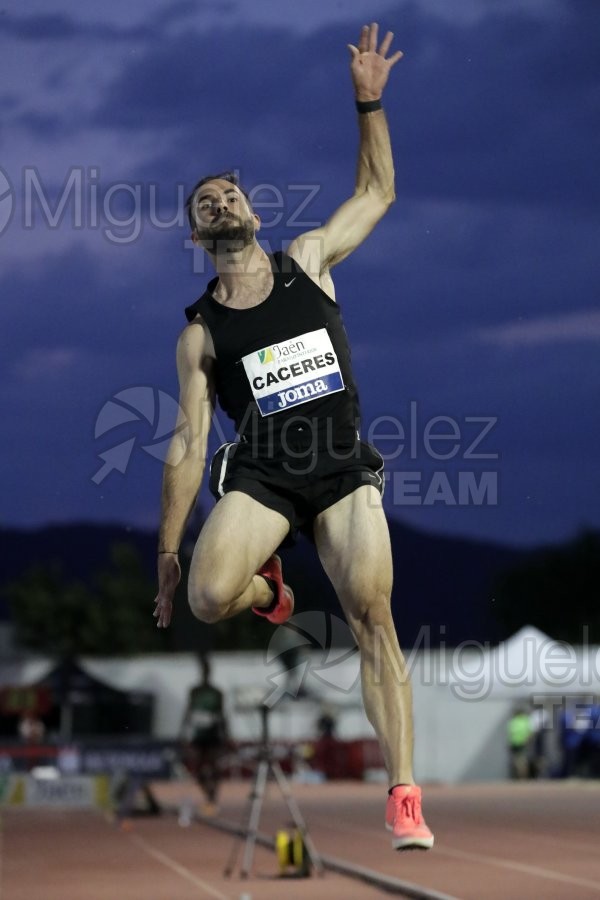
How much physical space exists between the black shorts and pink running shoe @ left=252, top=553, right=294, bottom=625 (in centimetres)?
31

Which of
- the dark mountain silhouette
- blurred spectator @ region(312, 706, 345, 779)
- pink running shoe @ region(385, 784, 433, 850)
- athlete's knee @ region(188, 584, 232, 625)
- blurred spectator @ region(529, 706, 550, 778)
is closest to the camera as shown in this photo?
pink running shoe @ region(385, 784, 433, 850)

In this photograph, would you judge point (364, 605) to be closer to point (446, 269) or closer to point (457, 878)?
point (457, 878)

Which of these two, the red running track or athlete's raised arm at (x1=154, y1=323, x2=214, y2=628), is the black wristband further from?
the red running track

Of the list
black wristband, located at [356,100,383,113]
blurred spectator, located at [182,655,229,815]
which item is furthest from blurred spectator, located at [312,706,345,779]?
black wristband, located at [356,100,383,113]

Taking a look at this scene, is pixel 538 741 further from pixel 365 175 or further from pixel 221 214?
pixel 221 214

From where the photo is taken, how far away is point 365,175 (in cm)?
612

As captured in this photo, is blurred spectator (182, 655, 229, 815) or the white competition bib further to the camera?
blurred spectator (182, 655, 229, 815)

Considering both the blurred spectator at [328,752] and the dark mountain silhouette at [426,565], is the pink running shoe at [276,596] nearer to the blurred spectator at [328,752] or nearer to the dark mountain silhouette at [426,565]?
the blurred spectator at [328,752]

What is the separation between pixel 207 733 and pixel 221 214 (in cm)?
1420

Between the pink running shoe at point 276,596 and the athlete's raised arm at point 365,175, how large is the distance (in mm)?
1095

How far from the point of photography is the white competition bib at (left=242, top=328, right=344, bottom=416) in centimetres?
569

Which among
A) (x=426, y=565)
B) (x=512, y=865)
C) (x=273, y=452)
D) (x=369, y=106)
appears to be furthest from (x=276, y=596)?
(x=426, y=565)

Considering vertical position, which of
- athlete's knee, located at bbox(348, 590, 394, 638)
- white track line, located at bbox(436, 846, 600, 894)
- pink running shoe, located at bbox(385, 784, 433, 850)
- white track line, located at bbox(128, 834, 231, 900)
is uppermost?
athlete's knee, located at bbox(348, 590, 394, 638)

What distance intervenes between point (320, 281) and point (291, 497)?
838mm
